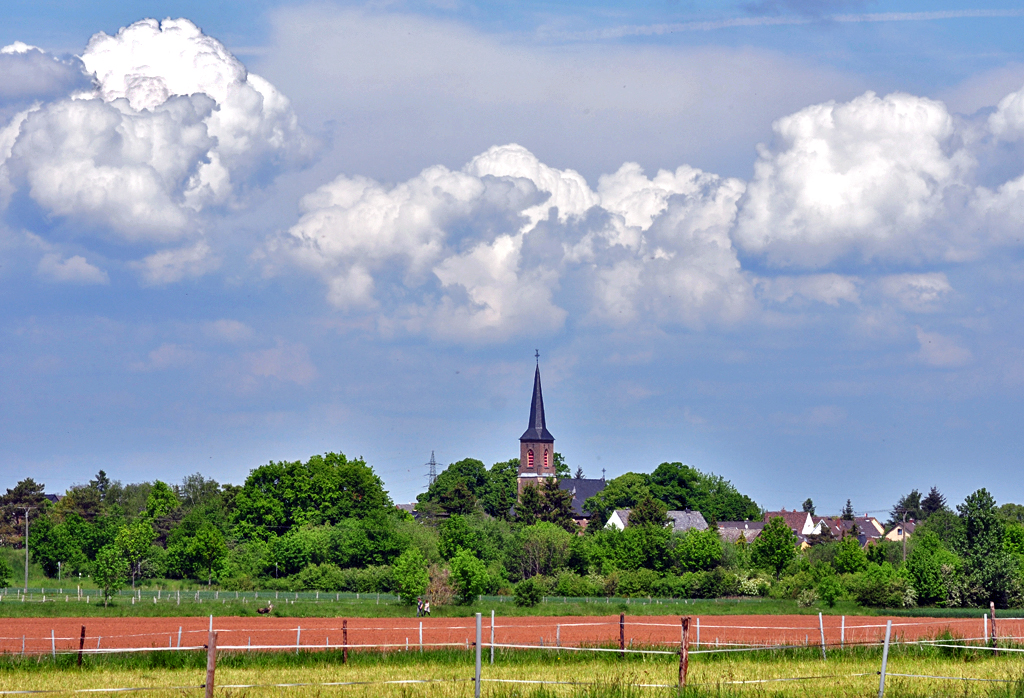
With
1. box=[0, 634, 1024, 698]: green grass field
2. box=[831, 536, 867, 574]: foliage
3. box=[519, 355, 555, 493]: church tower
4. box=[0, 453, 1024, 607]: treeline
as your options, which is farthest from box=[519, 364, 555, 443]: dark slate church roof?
box=[0, 634, 1024, 698]: green grass field

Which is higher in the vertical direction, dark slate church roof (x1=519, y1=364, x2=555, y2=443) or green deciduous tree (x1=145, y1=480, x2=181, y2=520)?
dark slate church roof (x1=519, y1=364, x2=555, y2=443)

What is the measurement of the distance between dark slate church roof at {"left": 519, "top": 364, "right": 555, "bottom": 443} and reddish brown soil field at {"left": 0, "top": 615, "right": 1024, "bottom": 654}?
10477 cm

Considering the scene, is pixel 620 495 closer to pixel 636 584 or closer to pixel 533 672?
pixel 636 584

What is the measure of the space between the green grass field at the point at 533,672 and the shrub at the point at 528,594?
131ft

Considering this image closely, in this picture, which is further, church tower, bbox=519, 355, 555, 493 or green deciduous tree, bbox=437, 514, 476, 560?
church tower, bbox=519, 355, 555, 493

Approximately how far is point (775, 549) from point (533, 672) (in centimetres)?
7198

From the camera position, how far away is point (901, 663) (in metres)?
26.1

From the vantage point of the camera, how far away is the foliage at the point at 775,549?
3605 inches

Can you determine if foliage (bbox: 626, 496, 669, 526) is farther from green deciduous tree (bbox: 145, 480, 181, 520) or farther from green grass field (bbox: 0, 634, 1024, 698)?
green grass field (bbox: 0, 634, 1024, 698)

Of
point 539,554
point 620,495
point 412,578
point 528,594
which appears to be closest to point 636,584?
point 539,554

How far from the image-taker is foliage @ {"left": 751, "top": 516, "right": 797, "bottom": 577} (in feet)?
300

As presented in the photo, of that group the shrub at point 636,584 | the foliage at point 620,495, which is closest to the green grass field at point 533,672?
the shrub at point 636,584

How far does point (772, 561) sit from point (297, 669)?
71.9 metres

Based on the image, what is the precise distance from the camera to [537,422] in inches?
6762
